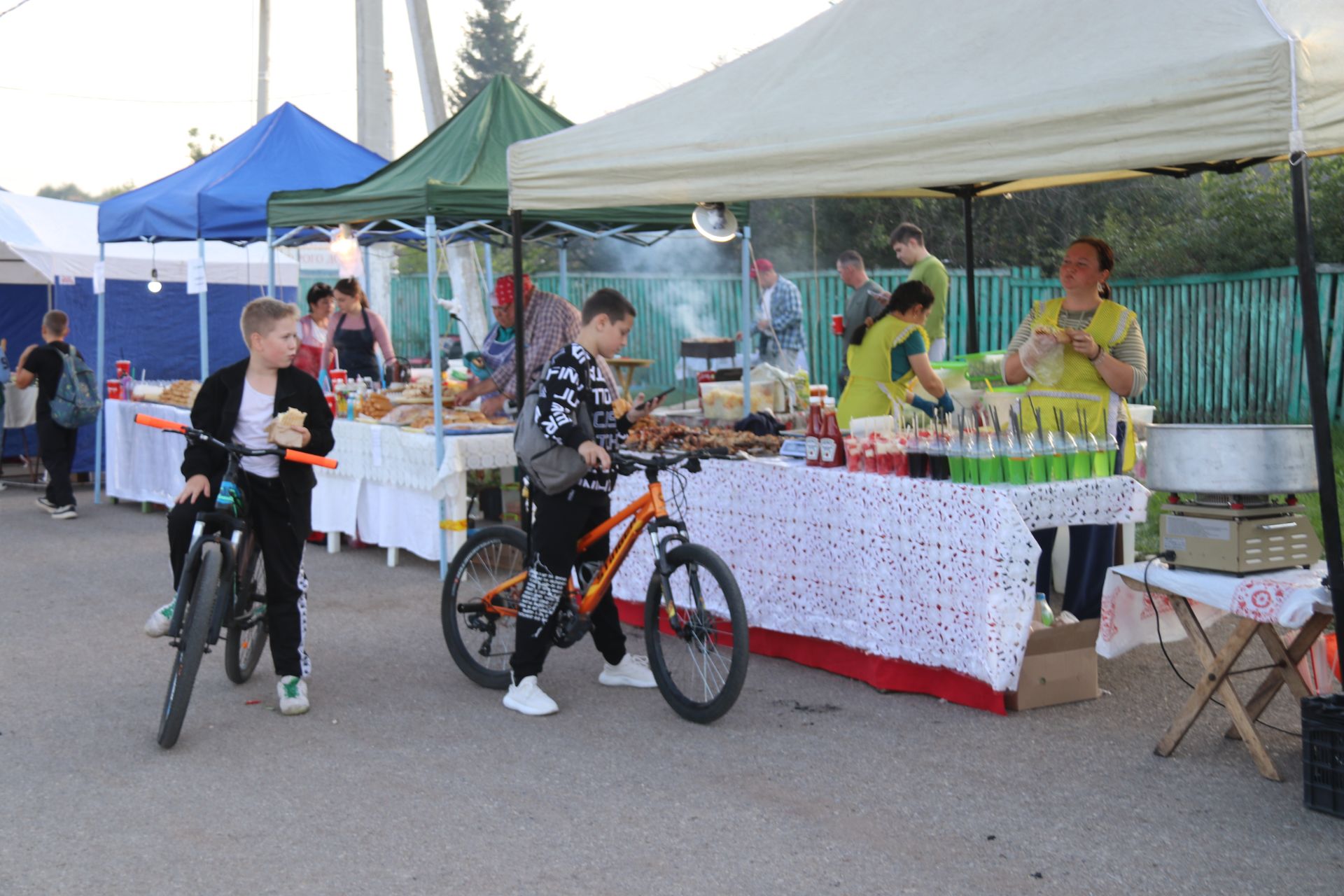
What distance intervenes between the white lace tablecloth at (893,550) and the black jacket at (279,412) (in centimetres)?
201

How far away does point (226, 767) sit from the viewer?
5262mm

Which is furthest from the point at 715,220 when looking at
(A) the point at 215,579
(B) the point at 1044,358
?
(A) the point at 215,579

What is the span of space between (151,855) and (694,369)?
1077 centimetres

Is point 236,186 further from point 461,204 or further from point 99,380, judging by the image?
point 461,204

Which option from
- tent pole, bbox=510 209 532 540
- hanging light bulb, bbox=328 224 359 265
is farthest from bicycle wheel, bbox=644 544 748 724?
hanging light bulb, bbox=328 224 359 265

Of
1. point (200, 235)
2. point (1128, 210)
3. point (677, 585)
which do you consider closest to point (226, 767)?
point (677, 585)

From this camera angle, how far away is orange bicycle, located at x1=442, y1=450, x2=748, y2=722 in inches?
217

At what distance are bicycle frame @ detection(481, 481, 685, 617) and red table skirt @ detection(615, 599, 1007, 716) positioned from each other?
3.82ft

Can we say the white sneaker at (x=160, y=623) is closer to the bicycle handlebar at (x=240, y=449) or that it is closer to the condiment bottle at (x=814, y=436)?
the bicycle handlebar at (x=240, y=449)

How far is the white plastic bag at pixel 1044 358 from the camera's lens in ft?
20.0

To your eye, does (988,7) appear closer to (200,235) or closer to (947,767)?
(947,767)

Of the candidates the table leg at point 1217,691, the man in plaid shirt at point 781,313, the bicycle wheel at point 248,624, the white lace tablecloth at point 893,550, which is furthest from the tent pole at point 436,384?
the man in plaid shirt at point 781,313

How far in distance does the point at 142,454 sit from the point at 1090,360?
999 cm

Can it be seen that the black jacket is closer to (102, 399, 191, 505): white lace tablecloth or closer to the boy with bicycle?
the boy with bicycle
